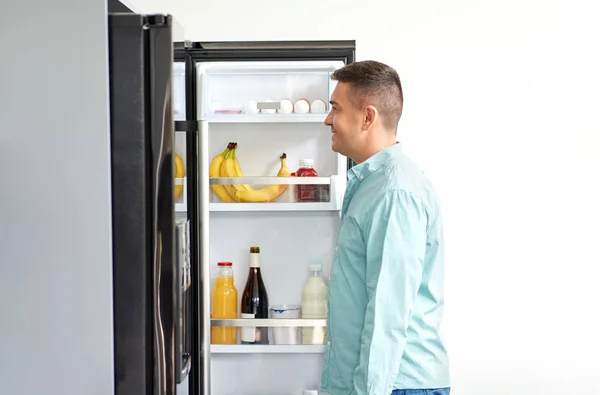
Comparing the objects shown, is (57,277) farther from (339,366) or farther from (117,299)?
(339,366)

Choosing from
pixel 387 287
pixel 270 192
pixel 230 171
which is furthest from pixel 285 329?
pixel 387 287

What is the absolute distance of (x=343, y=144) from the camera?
190cm

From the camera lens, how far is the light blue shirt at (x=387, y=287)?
5.22 feet

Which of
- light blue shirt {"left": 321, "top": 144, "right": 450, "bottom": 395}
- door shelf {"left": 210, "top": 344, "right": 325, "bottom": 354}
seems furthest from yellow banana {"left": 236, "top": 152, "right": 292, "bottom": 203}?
light blue shirt {"left": 321, "top": 144, "right": 450, "bottom": 395}

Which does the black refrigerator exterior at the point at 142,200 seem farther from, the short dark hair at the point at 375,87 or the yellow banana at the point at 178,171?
the short dark hair at the point at 375,87

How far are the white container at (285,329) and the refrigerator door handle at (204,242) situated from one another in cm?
56

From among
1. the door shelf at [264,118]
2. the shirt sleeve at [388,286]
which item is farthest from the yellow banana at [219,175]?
the shirt sleeve at [388,286]

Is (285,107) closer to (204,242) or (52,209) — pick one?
(204,242)

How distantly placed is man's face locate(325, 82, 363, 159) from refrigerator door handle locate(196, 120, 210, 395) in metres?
0.38

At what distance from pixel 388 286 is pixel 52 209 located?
0.77 m

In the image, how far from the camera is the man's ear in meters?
1.84

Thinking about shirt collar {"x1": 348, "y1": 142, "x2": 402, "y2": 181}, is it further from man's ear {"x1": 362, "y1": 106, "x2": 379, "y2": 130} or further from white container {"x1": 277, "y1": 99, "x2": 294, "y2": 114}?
white container {"x1": 277, "y1": 99, "x2": 294, "y2": 114}

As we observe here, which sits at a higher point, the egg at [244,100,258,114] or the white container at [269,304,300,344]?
the egg at [244,100,258,114]

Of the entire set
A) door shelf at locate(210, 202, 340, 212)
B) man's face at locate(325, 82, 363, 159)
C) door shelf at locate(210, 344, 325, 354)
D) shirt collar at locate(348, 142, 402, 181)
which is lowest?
door shelf at locate(210, 344, 325, 354)
